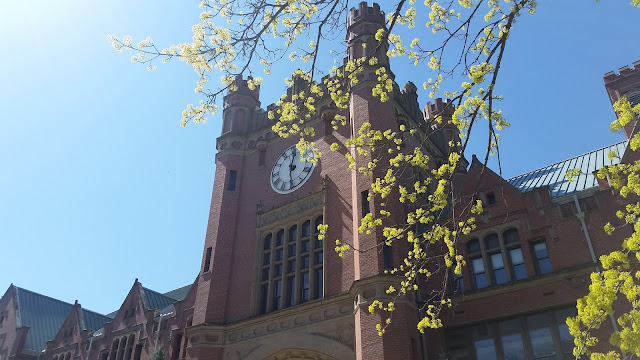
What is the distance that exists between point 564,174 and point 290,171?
12.4 meters

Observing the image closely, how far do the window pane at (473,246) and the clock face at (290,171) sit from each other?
842 cm

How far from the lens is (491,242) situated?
1883cm

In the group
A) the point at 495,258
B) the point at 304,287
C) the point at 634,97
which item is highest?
the point at 634,97

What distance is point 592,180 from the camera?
18500 millimetres

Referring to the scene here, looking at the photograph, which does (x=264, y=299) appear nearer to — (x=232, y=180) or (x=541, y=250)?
(x=232, y=180)

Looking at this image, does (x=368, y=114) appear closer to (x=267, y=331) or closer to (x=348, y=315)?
(x=348, y=315)

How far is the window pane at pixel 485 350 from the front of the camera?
55.0 ft

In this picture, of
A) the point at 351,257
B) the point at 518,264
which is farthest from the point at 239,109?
the point at 518,264

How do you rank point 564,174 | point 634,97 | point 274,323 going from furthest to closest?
point 634,97 → point 274,323 → point 564,174

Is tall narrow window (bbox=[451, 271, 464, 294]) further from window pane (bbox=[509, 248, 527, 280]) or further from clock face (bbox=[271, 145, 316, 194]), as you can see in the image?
clock face (bbox=[271, 145, 316, 194])

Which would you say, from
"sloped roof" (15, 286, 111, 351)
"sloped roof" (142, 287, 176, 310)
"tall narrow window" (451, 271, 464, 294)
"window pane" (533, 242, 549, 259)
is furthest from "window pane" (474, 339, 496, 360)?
"sloped roof" (15, 286, 111, 351)

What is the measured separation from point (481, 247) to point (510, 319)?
284 cm

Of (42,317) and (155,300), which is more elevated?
(42,317)

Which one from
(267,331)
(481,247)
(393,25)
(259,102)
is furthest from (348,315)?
(259,102)
